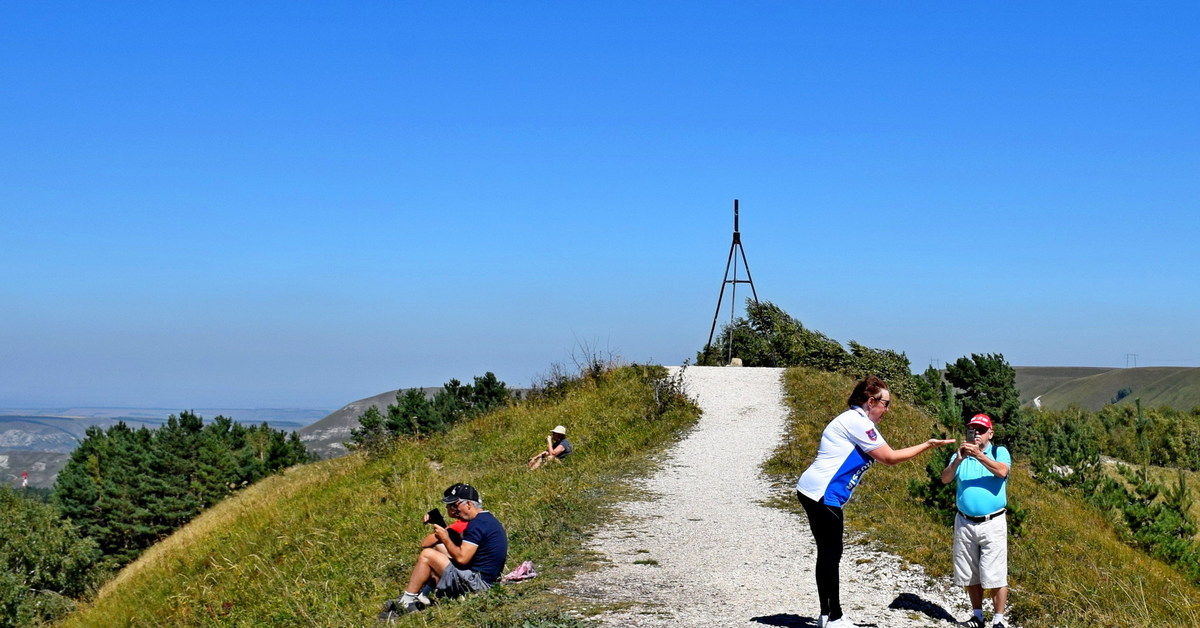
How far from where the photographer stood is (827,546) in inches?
243

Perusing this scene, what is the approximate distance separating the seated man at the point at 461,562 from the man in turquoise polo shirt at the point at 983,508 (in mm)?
3628

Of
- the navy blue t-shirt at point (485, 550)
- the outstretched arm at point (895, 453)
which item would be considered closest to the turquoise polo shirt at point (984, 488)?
the outstretched arm at point (895, 453)

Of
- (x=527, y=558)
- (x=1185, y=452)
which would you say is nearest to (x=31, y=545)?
(x=527, y=558)

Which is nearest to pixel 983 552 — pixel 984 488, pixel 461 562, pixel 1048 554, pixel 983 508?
pixel 983 508

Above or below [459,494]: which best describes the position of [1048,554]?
below

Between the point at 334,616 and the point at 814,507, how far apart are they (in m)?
4.15

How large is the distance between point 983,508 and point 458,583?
160 inches

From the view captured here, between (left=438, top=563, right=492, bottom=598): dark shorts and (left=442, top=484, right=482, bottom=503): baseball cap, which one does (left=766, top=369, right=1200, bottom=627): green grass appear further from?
(left=442, top=484, right=482, bottom=503): baseball cap

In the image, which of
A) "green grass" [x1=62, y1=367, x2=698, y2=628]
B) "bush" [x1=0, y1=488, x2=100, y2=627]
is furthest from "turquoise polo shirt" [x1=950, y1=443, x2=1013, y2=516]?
"bush" [x1=0, y1=488, x2=100, y2=627]

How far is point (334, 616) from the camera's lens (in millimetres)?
7781

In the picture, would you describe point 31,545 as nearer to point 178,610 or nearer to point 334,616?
point 178,610

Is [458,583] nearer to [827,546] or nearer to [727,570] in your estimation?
[727,570]

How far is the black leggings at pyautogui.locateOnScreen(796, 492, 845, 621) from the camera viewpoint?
6.03 metres

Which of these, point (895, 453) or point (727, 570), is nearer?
point (895, 453)
